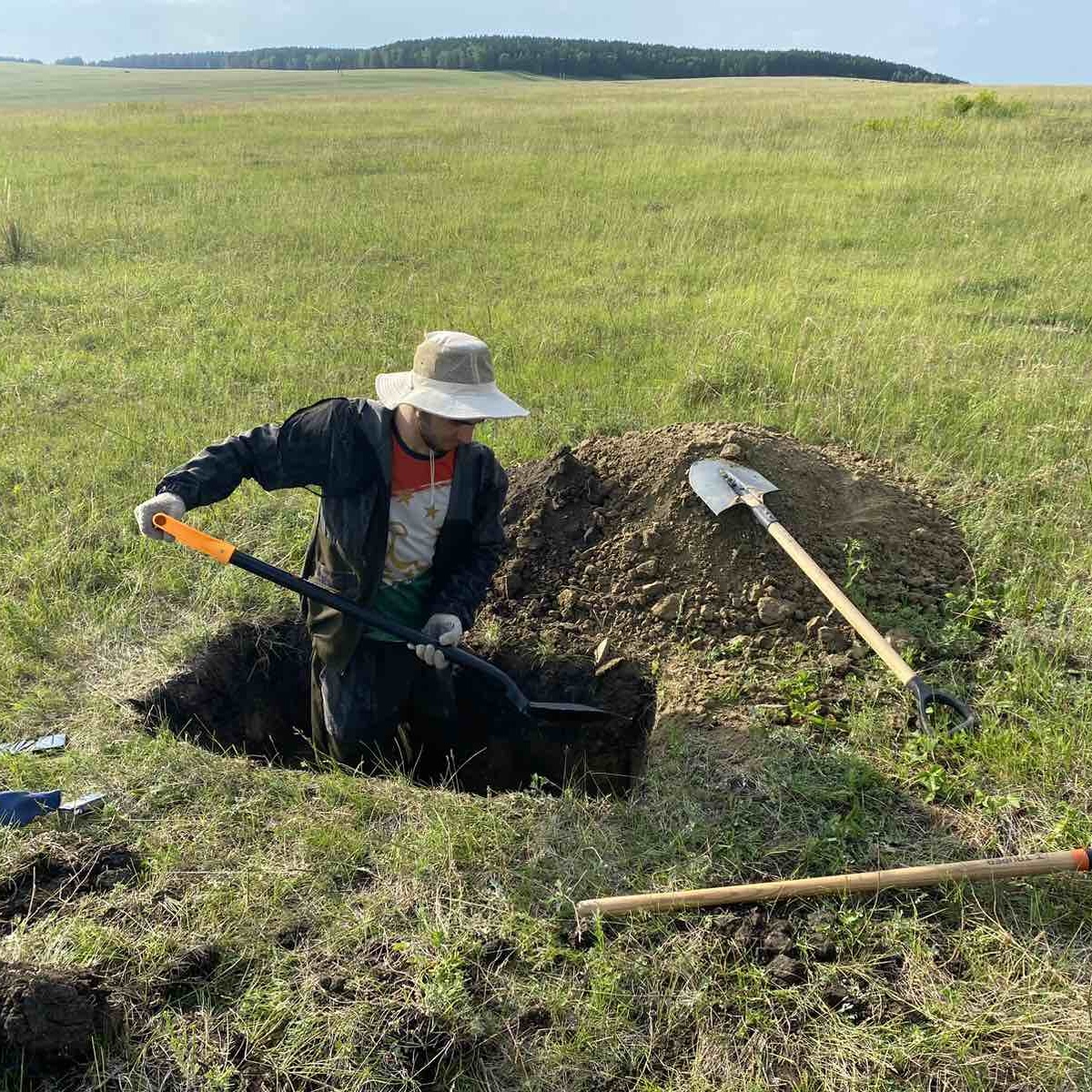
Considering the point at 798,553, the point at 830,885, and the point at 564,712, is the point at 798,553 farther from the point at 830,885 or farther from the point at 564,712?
the point at 830,885

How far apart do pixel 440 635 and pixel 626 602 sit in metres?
0.97

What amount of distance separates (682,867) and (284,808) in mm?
1260

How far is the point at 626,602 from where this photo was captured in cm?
359

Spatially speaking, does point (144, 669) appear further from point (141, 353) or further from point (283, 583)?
point (141, 353)

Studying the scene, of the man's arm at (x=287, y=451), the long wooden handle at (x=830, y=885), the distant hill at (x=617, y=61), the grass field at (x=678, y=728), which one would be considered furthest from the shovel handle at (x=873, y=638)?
the distant hill at (x=617, y=61)

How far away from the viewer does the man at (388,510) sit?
2621mm

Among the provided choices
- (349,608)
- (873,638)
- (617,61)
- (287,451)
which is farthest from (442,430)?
(617,61)

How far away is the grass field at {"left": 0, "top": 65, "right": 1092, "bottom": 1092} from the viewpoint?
1.95 metres

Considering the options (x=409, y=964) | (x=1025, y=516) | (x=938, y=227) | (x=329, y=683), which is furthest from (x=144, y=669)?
(x=938, y=227)

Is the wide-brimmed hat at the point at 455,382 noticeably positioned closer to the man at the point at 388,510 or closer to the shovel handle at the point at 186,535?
the man at the point at 388,510

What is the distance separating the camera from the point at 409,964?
207cm

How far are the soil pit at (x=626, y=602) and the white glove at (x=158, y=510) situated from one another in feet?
2.97

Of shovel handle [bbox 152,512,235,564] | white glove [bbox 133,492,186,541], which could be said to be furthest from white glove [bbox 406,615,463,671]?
white glove [bbox 133,492,186,541]

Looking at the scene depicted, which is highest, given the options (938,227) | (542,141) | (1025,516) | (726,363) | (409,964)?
(542,141)
